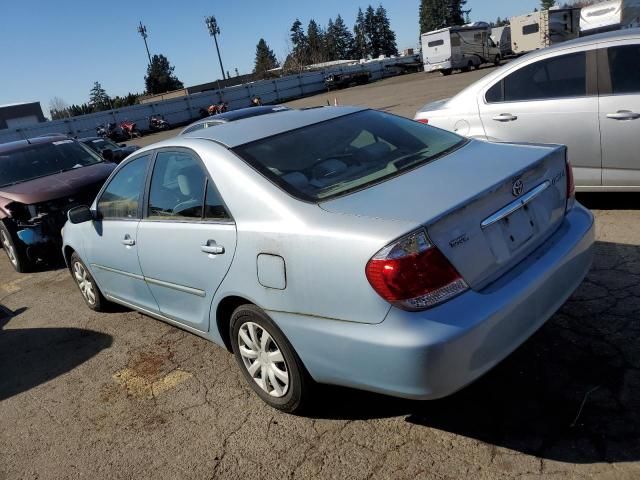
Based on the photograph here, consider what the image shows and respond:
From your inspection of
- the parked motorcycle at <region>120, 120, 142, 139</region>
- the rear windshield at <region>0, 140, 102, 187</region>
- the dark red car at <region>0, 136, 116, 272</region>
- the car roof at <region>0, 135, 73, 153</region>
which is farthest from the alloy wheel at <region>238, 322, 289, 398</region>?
the parked motorcycle at <region>120, 120, 142, 139</region>

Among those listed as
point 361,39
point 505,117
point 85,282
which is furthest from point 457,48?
point 361,39

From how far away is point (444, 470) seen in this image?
8.08ft

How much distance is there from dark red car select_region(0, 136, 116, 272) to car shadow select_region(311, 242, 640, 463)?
5.34m

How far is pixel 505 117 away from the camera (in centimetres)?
541

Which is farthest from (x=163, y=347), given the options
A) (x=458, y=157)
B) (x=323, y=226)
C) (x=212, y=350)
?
(x=458, y=157)

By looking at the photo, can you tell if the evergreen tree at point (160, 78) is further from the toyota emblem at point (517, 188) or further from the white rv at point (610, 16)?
the toyota emblem at point (517, 188)

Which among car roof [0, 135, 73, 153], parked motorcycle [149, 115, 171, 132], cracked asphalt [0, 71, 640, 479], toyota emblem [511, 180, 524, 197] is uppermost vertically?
car roof [0, 135, 73, 153]

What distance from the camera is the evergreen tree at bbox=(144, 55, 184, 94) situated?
86.1 meters

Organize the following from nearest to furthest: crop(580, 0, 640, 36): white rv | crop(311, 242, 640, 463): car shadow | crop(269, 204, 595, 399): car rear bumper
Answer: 1. crop(269, 204, 595, 399): car rear bumper
2. crop(311, 242, 640, 463): car shadow
3. crop(580, 0, 640, 36): white rv

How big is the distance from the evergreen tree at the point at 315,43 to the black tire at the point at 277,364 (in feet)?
287

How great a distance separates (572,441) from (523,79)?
3.90 meters

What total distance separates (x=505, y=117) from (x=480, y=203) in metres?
3.30

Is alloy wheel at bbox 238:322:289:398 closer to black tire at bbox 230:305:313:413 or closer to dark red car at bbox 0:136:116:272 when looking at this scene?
black tire at bbox 230:305:313:413

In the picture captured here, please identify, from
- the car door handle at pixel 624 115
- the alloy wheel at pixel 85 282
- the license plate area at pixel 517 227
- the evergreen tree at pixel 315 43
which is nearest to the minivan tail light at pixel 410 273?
the license plate area at pixel 517 227
